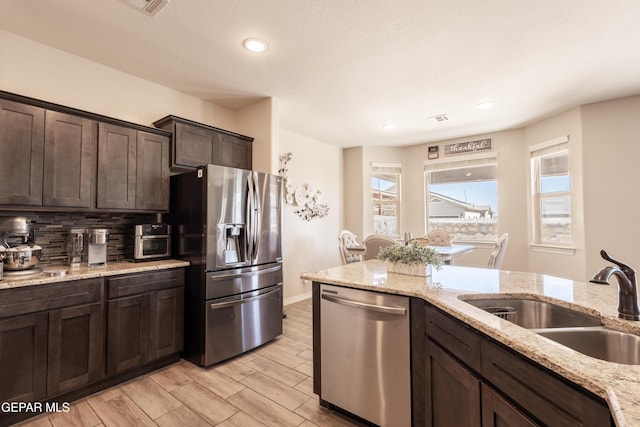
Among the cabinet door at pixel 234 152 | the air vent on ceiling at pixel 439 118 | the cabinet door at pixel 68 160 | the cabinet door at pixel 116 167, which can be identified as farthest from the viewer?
the air vent on ceiling at pixel 439 118

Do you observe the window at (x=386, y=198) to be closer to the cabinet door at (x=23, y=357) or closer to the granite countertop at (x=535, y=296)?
the granite countertop at (x=535, y=296)

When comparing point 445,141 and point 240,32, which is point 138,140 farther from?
point 445,141

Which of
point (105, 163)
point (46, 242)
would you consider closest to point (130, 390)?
point (46, 242)

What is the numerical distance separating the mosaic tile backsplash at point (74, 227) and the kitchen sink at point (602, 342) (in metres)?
3.32

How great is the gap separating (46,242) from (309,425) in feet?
8.54

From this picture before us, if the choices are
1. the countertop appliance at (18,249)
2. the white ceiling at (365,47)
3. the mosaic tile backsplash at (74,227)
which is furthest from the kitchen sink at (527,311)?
the mosaic tile backsplash at (74,227)

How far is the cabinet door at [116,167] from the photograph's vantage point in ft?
8.08

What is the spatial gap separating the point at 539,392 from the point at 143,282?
2.69 metres

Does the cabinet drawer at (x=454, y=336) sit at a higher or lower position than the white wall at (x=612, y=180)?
lower

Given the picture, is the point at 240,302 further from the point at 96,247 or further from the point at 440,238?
the point at 440,238

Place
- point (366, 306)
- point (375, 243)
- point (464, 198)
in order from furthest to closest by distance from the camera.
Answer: point (464, 198)
point (375, 243)
point (366, 306)

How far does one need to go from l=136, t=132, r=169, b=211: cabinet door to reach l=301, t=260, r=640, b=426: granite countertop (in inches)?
71.5

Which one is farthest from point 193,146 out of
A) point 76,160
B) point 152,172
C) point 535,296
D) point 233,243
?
point 535,296

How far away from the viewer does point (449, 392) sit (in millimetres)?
1357
